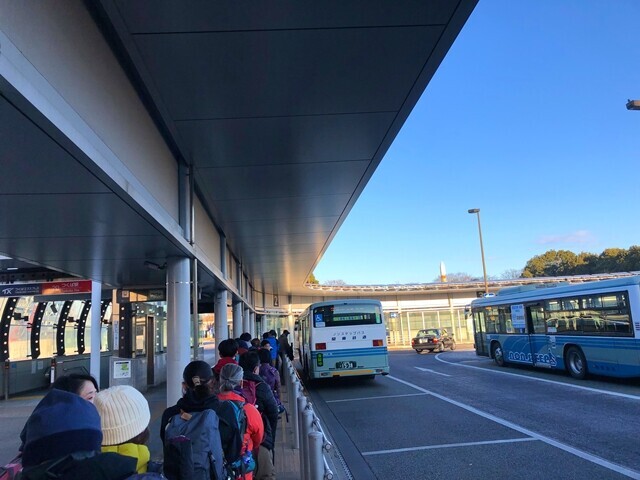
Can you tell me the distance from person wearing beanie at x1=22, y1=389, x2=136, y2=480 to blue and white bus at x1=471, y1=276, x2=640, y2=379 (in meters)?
14.5

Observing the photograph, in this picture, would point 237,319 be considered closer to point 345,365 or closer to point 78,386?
point 345,365

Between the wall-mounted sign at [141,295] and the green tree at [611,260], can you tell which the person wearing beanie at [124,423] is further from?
the green tree at [611,260]

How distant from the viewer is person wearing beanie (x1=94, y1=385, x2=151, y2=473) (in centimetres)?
219

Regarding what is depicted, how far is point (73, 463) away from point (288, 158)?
6051 millimetres

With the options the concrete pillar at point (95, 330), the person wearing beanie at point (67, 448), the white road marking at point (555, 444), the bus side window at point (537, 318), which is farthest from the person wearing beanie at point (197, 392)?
the bus side window at point (537, 318)

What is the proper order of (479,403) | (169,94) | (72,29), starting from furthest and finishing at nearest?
(479,403) < (169,94) < (72,29)

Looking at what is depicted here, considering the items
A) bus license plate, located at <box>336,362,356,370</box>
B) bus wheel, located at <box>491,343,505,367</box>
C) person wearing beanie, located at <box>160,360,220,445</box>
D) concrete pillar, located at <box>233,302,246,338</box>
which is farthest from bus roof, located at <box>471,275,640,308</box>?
person wearing beanie, located at <box>160,360,220,445</box>

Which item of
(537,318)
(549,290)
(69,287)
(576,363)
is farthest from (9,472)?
(537,318)

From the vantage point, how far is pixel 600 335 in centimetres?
1434

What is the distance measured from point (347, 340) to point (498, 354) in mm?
7766

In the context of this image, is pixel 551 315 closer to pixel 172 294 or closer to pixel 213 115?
pixel 172 294

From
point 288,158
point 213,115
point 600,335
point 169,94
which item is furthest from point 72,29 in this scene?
point 600,335

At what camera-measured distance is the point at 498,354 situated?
67.7 ft

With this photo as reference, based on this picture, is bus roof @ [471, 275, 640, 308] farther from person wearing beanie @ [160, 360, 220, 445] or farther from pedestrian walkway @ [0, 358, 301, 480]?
person wearing beanie @ [160, 360, 220, 445]
